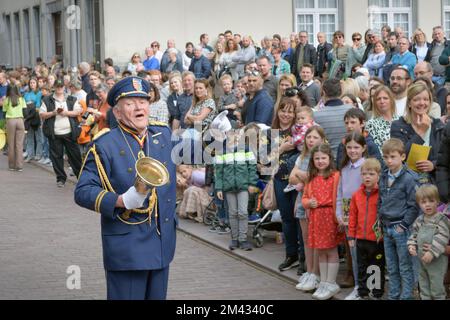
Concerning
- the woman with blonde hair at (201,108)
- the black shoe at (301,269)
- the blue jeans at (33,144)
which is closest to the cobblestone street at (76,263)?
the black shoe at (301,269)

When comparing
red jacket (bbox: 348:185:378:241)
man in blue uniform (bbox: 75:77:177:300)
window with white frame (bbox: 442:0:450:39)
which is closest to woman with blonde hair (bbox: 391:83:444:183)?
red jacket (bbox: 348:185:378:241)

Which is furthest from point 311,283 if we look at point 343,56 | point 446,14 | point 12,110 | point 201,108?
point 446,14

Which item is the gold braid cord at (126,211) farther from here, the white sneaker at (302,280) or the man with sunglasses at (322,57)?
the man with sunglasses at (322,57)

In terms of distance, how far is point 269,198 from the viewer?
10.7 m

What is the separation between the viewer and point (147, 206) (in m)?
5.94

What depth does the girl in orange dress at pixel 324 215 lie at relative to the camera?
29.2 ft

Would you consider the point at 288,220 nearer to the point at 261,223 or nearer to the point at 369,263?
the point at 261,223

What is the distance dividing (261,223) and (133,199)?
18.1 feet

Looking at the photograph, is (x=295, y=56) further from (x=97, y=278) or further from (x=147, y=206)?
(x=147, y=206)

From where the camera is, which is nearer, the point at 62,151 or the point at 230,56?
the point at 62,151

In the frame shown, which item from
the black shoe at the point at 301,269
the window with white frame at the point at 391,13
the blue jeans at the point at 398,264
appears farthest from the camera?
the window with white frame at the point at 391,13

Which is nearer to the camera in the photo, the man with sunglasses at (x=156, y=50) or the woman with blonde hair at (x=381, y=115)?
the woman with blonde hair at (x=381, y=115)

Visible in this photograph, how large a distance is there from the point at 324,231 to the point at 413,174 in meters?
1.12
